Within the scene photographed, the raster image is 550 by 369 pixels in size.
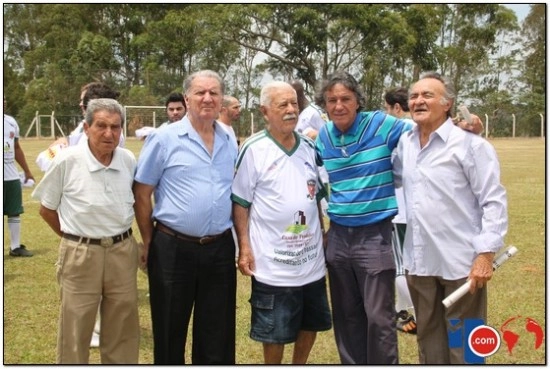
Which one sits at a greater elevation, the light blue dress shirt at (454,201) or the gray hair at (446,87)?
the gray hair at (446,87)

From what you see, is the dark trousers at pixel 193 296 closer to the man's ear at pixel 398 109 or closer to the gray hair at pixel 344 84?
the gray hair at pixel 344 84

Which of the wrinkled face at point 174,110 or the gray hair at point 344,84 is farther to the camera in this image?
the wrinkled face at point 174,110

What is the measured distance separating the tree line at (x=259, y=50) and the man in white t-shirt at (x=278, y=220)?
29336mm

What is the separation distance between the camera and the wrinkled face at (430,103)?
12.2 ft

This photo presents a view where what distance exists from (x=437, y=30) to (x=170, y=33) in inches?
632

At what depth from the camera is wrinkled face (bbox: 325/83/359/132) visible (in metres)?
3.97

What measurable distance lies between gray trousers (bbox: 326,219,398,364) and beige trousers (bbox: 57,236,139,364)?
1.30 metres

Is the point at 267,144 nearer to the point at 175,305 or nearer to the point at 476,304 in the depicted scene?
the point at 175,305

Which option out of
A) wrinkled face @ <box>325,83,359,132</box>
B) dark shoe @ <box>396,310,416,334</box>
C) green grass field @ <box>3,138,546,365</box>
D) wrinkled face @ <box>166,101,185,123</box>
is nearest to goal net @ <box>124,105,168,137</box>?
green grass field @ <box>3,138,546,365</box>

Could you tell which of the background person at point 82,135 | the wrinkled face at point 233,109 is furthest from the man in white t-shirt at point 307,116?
the background person at point 82,135

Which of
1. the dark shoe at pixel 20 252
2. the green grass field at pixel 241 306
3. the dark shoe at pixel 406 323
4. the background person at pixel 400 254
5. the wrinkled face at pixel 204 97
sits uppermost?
the wrinkled face at pixel 204 97

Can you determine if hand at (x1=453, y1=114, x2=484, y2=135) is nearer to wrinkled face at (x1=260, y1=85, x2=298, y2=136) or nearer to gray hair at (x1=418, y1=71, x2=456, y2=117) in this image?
gray hair at (x1=418, y1=71, x2=456, y2=117)

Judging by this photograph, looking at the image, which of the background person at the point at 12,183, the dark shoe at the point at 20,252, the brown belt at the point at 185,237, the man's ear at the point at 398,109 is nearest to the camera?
the brown belt at the point at 185,237

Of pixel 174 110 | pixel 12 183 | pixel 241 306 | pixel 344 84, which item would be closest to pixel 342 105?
pixel 344 84
